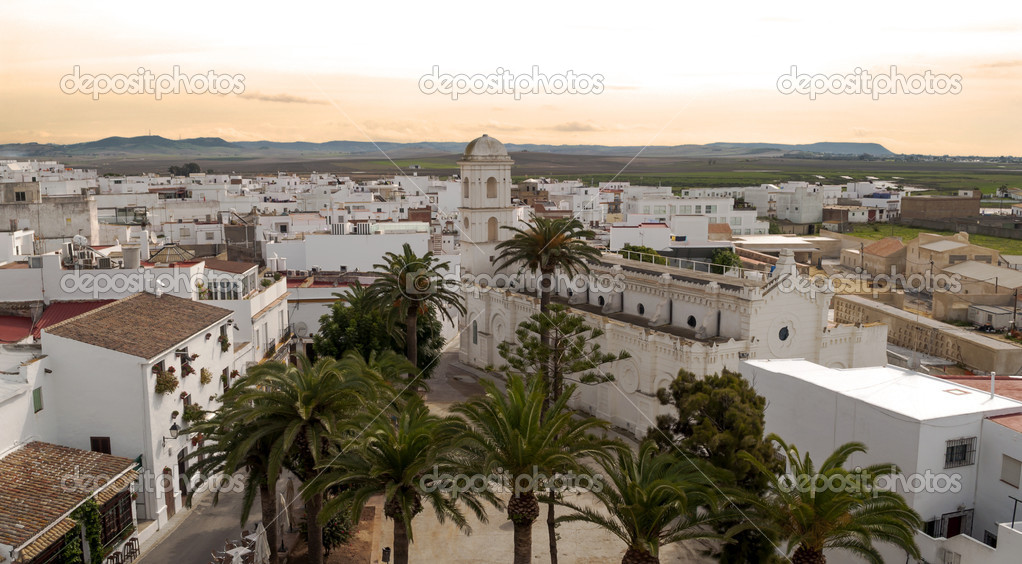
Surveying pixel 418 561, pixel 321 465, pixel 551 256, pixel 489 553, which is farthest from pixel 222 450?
pixel 551 256

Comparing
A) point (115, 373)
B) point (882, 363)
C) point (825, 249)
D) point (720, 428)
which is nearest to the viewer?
point (720, 428)

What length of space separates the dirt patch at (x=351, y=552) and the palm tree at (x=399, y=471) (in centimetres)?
498

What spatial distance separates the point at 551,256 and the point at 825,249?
7965 centimetres

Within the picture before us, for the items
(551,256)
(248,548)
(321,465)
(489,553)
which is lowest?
(489,553)

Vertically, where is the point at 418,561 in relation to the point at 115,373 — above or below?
below

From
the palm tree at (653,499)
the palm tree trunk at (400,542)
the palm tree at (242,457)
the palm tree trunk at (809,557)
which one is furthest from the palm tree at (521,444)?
the palm tree at (242,457)

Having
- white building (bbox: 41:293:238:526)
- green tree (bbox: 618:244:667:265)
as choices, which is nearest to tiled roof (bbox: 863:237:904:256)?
green tree (bbox: 618:244:667:265)

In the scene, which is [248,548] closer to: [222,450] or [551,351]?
[222,450]

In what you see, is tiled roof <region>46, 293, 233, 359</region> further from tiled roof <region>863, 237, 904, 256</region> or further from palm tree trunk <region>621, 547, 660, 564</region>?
tiled roof <region>863, 237, 904, 256</region>

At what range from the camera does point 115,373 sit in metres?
25.8

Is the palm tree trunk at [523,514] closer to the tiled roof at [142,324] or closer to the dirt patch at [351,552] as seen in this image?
the dirt patch at [351,552]

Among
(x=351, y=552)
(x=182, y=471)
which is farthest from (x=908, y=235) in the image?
(x=182, y=471)

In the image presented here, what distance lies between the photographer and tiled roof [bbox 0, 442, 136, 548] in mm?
20047

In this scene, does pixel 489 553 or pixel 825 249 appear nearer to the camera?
pixel 489 553
